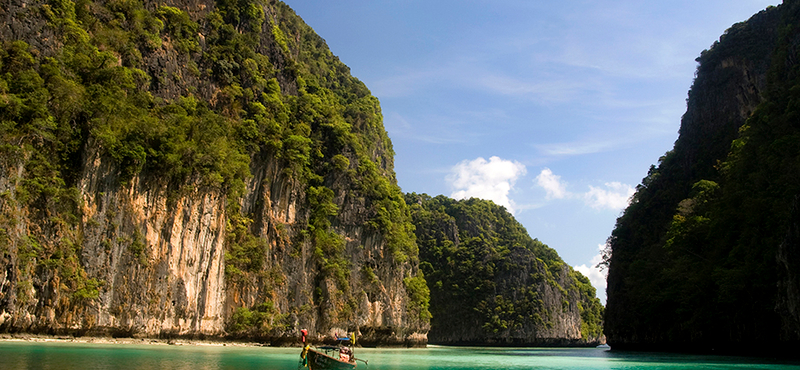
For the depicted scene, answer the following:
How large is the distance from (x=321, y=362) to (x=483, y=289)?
7120cm

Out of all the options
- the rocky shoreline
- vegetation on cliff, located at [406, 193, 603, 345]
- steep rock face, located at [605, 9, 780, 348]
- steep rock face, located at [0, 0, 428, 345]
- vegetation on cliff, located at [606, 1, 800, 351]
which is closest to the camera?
the rocky shoreline

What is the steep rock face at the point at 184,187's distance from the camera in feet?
79.0

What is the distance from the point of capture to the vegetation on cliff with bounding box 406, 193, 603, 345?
85562 millimetres

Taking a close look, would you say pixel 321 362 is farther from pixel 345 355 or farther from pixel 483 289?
pixel 483 289

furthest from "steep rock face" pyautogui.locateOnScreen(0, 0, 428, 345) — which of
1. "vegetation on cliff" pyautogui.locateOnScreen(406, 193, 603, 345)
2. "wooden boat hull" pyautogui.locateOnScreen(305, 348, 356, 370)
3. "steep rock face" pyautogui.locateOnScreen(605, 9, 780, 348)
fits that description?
"vegetation on cliff" pyautogui.locateOnScreen(406, 193, 603, 345)

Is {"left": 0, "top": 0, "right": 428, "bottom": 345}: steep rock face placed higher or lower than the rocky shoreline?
higher

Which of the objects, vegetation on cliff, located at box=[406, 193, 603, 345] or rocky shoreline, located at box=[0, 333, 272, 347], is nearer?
rocky shoreline, located at box=[0, 333, 272, 347]

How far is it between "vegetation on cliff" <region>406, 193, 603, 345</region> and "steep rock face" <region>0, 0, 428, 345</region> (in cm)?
3420

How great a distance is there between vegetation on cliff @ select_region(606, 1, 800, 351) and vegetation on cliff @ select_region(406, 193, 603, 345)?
29901 millimetres

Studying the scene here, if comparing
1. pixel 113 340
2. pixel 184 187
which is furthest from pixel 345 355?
pixel 184 187

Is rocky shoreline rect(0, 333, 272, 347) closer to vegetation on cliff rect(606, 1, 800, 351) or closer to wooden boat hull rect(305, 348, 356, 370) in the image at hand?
wooden boat hull rect(305, 348, 356, 370)

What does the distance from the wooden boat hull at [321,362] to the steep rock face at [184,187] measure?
41.5ft

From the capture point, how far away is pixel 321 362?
1834cm

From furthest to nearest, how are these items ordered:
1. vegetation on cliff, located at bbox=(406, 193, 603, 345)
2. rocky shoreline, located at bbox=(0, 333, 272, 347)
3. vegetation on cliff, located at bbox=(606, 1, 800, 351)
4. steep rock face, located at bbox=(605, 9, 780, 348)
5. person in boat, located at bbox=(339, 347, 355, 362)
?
vegetation on cliff, located at bbox=(406, 193, 603, 345) → steep rock face, located at bbox=(605, 9, 780, 348) → vegetation on cliff, located at bbox=(606, 1, 800, 351) → rocky shoreline, located at bbox=(0, 333, 272, 347) → person in boat, located at bbox=(339, 347, 355, 362)
